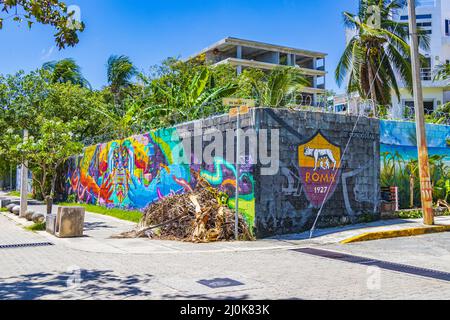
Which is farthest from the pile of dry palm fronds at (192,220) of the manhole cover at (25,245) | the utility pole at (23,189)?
the utility pole at (23,189)

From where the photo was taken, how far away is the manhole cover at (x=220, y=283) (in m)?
7.15

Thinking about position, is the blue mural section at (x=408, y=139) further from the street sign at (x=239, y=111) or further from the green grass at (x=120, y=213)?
the green grass at (x=120, y=213)

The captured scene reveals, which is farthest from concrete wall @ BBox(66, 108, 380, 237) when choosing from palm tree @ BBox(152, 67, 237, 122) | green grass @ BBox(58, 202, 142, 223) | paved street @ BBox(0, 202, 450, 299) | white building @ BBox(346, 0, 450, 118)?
white building @ BBox(346, 0, 450, 118)

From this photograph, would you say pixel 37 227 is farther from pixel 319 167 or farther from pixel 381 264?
pixel 381 264

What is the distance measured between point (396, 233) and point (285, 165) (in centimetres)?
350

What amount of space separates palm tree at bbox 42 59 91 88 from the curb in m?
32.5

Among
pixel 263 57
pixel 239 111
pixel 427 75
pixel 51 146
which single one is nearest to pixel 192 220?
pixel 239 111

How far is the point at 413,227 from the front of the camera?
13.2m

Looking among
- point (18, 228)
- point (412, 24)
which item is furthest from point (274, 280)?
point (18, 228)

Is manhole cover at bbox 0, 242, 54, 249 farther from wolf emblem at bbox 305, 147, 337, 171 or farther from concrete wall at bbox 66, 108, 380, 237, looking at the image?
wolf emblem at bbox 305, 147, 337, 171

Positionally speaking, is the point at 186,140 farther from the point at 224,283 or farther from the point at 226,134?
the point at 224,283

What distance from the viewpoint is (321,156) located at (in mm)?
13523

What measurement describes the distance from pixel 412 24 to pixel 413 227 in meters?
6.04

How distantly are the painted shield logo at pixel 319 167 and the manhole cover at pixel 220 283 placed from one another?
610 centimetres
